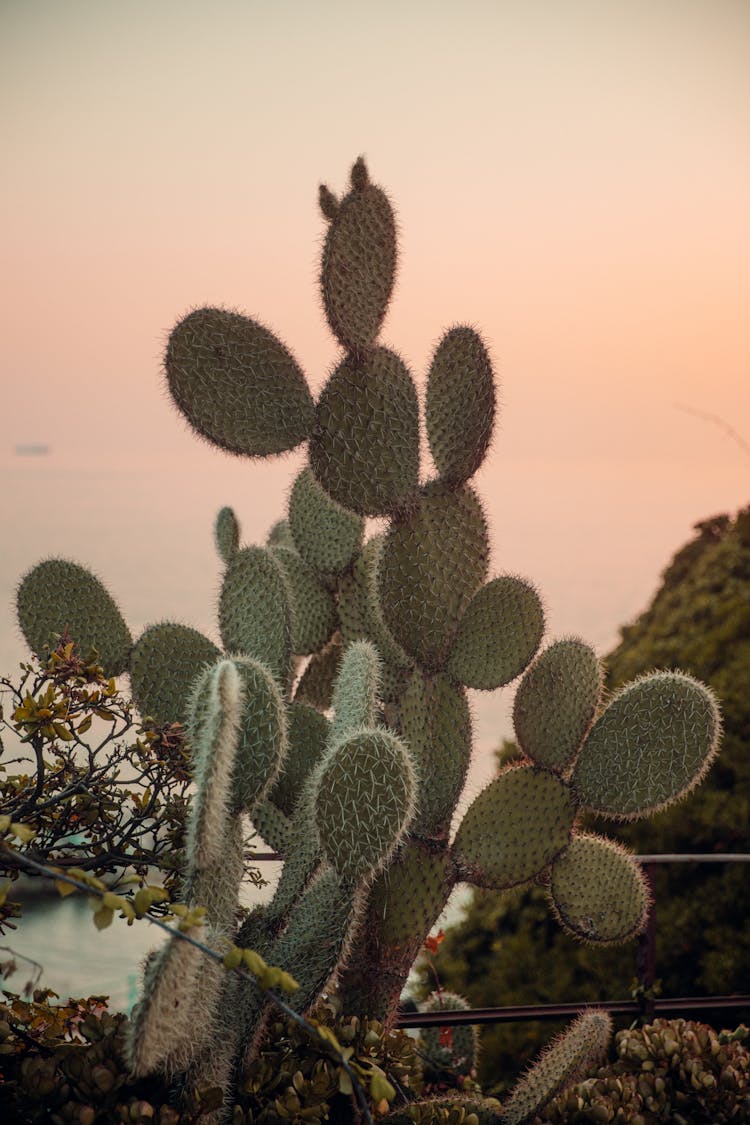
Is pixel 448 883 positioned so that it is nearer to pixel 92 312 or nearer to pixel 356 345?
pixel 356 345

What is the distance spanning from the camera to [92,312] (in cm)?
689

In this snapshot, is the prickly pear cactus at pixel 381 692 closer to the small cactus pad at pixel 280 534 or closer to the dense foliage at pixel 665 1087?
the dense foliage at pixel 665 1087

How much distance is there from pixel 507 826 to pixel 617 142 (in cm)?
392

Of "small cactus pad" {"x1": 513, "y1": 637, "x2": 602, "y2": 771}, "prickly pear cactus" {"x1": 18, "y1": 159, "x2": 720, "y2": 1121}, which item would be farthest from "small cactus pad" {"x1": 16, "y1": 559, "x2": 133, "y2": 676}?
"small cactus pad" {"x1": 513, "y1": 637, "x2": 602, "y2": 771}

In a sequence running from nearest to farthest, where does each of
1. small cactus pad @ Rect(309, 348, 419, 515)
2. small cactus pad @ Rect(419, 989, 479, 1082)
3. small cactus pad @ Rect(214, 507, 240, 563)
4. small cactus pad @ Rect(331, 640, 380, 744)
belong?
1. small cactus pad @ Rect(331, 640, 380, 744)
2. small cactus pad @ Rect(309, 348, 419, 515)
3. small cactus pad @ Rect(214, 507, 240, 563)
4. small cactus pad @ Rect(419, 989, 479, 1082)

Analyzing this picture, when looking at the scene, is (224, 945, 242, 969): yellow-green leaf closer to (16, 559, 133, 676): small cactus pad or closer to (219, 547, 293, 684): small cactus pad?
(219, 547, 293, 684): small cactus pad

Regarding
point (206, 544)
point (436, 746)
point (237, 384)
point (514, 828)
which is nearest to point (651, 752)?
point (514, 828)

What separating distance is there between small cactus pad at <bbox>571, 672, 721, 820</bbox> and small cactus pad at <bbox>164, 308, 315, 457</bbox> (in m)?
0.81

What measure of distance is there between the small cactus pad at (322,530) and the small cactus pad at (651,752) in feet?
2.06

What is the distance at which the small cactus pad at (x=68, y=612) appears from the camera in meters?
1.93

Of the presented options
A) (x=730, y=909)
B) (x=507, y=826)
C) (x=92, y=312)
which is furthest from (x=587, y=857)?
(x=92, y=312)

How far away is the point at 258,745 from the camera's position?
1554 millimetres

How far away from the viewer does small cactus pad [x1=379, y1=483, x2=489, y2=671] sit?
5.93 ft

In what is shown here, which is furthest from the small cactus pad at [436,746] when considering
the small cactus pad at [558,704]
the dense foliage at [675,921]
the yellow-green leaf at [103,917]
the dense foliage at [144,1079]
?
the dense foliage at [675,921]
